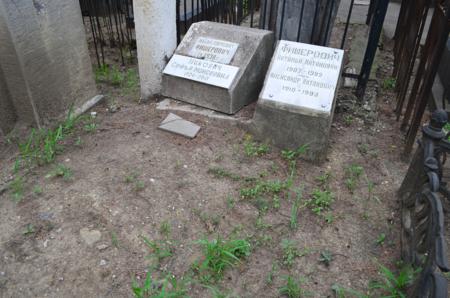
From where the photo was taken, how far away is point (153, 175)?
9.36ft

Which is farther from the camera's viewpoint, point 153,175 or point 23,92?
point 23,92

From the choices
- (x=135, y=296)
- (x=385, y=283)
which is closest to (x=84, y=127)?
(x=135, y=296)

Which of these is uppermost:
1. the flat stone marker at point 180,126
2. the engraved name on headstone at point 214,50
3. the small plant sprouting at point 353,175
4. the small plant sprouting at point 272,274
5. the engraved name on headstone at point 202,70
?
the engraved name on headstone at point 214,50

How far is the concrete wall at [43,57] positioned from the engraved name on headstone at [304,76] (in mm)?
1734

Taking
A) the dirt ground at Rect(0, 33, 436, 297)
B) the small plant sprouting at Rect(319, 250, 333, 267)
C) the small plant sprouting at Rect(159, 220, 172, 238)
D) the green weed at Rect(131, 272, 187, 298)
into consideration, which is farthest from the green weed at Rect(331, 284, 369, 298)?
the small plant sprouting at Rect(159, 220, 172, 238)

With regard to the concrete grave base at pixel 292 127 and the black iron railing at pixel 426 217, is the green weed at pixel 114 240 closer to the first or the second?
the concrete grave base at pixel 292 127

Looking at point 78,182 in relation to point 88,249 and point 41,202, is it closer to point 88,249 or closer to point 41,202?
point 41,202

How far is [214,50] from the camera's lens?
3.57 m

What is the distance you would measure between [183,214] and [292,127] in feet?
3.69

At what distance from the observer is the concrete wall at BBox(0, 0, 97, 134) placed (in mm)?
2865

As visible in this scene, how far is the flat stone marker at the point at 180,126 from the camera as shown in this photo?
329cm

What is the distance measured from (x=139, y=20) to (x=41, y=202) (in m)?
1.83

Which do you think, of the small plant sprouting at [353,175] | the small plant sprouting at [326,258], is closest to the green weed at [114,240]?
the small plant sprouting at [326,258]

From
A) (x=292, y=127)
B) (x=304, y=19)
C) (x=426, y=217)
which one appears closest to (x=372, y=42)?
(x=304, y=19)
